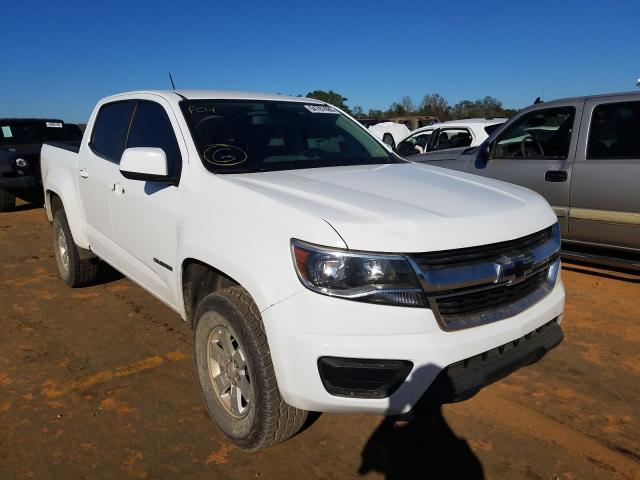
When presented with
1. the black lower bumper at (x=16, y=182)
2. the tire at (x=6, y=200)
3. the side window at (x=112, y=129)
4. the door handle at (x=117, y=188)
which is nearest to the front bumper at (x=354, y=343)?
the door handle at (x=117, y=188)

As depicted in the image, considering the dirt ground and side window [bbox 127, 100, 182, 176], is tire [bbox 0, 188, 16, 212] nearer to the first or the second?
the dirt ground

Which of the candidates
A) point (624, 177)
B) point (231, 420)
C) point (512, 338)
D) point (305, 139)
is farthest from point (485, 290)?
point (624, 177)

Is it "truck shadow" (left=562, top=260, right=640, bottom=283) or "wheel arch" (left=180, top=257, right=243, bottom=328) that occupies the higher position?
"wheel arch" (left=180, top=257, right=243, bottom=328)

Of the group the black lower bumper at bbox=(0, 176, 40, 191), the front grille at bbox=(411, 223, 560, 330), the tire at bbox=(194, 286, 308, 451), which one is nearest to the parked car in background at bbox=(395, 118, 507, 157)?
the front grille at bbox=(411, 223, 560, 330)

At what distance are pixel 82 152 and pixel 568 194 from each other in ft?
14.5

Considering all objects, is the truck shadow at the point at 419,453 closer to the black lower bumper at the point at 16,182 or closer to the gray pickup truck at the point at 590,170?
the gray pickup truck at the point at 590,170

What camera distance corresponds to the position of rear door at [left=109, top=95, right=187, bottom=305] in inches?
116

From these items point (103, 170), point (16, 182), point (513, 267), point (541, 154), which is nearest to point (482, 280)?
point (513, 267)

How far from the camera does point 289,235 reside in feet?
6.95

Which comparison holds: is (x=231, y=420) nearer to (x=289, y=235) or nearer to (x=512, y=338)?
(x=289, y=235)

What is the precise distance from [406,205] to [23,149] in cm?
1055

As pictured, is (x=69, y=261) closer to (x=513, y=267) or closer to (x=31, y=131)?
(x=513, y=267)

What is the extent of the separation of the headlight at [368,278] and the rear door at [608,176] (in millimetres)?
3359

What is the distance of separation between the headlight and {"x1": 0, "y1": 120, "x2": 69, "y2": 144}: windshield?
36.8ft
